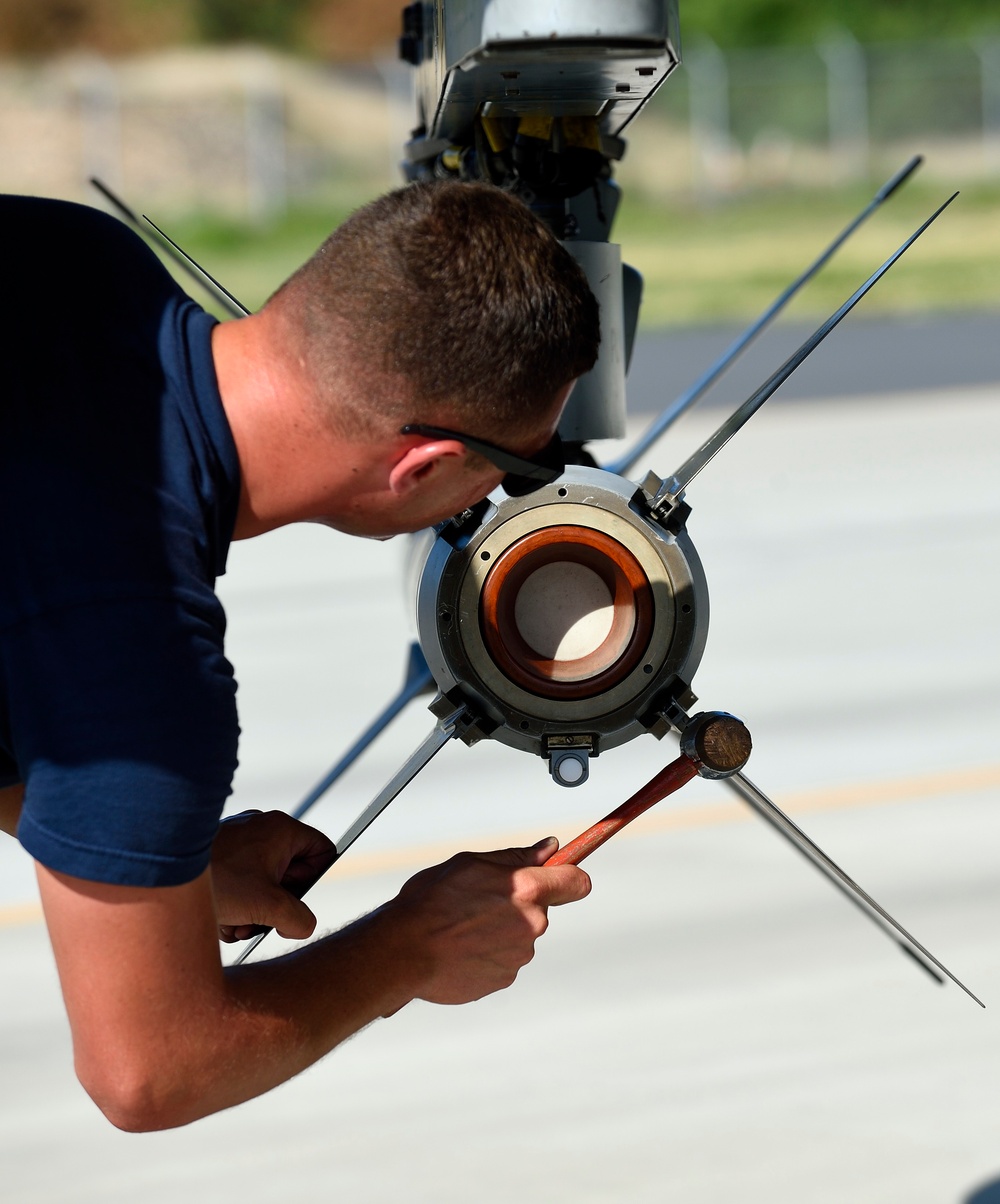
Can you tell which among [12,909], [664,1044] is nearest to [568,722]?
[664,1044]

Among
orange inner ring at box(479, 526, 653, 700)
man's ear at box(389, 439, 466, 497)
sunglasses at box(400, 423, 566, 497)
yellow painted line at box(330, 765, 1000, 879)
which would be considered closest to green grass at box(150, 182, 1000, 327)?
yellow painted line at box(330, 765, 1000, 879)

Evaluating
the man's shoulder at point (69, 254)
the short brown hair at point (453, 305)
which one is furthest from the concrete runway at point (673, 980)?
the man's shoulder at point (69, 254)

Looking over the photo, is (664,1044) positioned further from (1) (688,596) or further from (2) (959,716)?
(2) (959,716)

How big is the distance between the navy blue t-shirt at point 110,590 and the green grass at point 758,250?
10685mm

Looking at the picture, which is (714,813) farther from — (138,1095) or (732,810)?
(138,1095)

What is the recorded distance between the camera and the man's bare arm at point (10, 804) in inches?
77.6

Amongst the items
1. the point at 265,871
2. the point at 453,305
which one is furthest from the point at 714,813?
the point at 453,305

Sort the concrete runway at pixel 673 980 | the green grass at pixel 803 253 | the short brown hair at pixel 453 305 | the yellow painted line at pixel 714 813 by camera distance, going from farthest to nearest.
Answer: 1. the green grass at pixel 803 253
2. the yellow painted line at pixel 714 813
3. the concrete runway at pixel 673 980
4. the short brown hair at pixel 453 305

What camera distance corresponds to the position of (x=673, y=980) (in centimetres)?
279

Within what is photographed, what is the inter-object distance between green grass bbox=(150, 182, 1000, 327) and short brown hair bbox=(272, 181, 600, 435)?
10.6m

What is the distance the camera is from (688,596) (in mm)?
1892

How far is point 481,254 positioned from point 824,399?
277 inches

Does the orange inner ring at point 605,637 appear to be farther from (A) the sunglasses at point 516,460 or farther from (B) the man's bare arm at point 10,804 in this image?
(B) the man's bare arm at point 10,804

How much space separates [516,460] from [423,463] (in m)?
0.10
